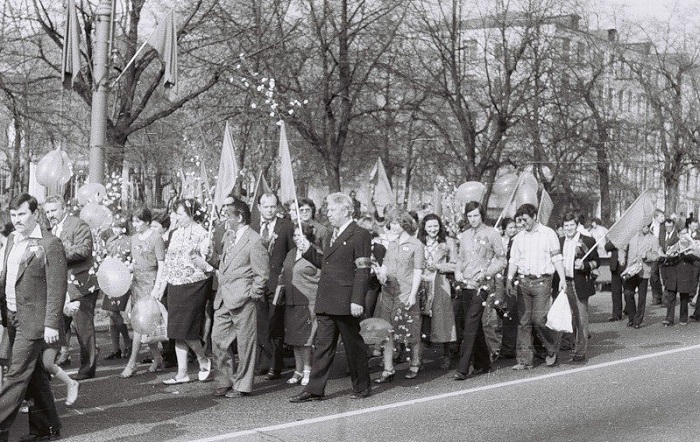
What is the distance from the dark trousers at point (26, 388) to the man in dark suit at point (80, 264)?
2461mm

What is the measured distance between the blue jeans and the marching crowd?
0.05ft

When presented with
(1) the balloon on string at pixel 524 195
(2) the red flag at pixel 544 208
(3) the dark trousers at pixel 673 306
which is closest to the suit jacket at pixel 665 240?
(3) the dark trousers at pixel 673 306

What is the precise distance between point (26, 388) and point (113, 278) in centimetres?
295

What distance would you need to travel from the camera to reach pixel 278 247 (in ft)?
A: 35.0

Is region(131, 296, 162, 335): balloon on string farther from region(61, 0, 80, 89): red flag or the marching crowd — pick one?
region(61, 0, 80, 89): red flag

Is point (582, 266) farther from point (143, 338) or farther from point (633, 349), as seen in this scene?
point (143, 338)

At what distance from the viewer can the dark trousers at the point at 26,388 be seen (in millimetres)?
7129

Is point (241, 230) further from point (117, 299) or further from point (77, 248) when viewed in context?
point (117, 299)

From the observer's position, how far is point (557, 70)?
28219 mm

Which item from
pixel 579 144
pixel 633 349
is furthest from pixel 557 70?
pixel 633 349

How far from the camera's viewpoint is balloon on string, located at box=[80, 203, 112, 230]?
1216 cm

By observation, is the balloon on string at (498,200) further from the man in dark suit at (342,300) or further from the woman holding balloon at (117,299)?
the man in dark suit at (342,300)

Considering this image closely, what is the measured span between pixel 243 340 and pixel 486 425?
2442mm

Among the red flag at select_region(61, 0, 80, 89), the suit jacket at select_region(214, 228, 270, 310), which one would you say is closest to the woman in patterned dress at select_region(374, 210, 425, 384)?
the suit jacket at select_region(214, 228, 270, 310)
